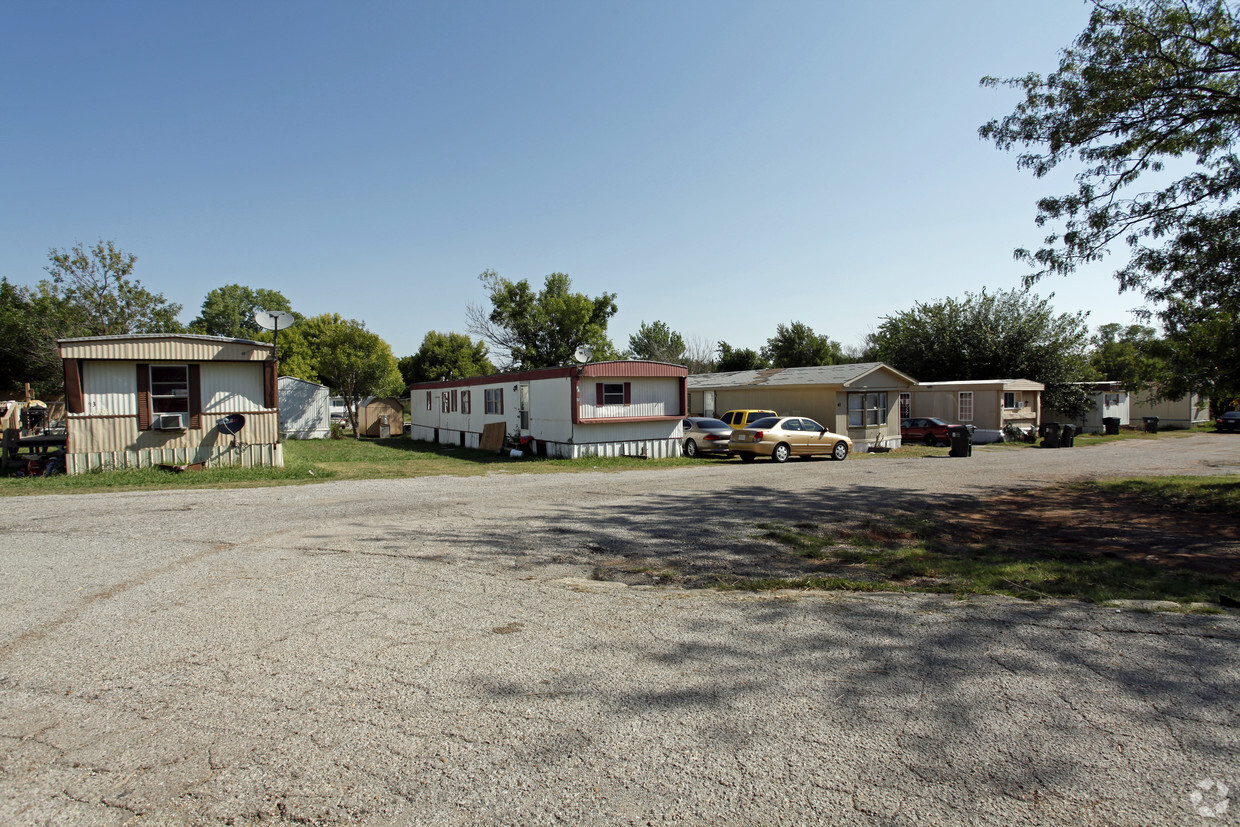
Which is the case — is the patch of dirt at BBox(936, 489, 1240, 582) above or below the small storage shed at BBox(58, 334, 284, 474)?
below

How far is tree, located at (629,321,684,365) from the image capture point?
57.1m

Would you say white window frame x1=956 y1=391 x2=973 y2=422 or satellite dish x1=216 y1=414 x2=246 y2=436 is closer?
satellite dish x1=216 y1=414 x2=246 y2=436

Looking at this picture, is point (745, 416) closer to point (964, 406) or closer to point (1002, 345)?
point (964, 406)

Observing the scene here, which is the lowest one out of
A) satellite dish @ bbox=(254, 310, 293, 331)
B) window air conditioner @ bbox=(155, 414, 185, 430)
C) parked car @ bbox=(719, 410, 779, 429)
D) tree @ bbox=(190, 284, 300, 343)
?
parked car @ bbox=(719, 410, 779, 429)

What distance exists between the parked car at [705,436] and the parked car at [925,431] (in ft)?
37.8

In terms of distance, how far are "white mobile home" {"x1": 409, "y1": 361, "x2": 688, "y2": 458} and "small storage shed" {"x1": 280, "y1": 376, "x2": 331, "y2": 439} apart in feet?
39.7

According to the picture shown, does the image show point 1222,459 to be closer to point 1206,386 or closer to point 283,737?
point 1206,386

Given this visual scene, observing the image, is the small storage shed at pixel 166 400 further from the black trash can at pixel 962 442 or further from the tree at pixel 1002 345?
the tree at pixel 1002 345

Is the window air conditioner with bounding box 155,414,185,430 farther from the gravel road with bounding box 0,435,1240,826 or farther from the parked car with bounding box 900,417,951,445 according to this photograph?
the parked car with bounding box 900,417,951,445

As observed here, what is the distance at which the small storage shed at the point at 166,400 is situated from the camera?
15898 millimetres

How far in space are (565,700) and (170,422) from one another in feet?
54.4

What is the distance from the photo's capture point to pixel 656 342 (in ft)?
190

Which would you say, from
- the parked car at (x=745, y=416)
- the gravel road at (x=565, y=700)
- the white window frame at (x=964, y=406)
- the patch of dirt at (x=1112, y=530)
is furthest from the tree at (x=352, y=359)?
the patch of dirt at (x=1112, y=530)

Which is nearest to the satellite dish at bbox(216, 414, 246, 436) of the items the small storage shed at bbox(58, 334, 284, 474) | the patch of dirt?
the small storage shed at bbox(58, 334, 284, 474)
